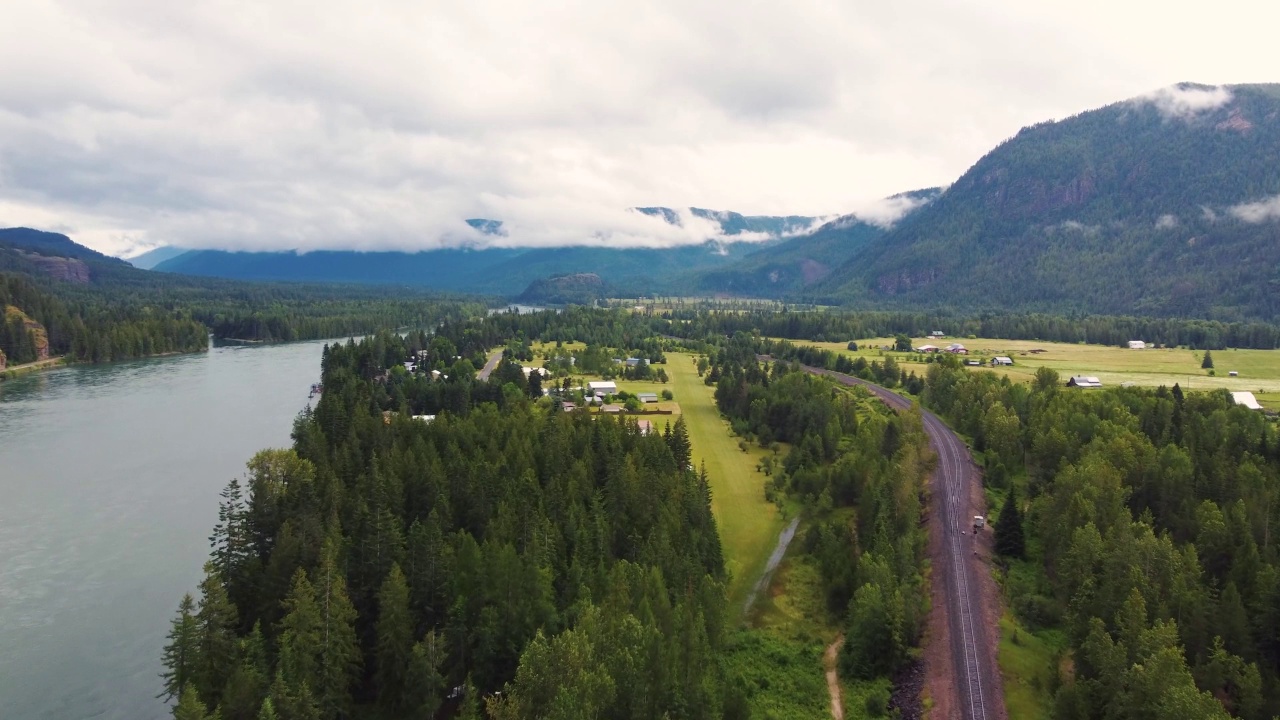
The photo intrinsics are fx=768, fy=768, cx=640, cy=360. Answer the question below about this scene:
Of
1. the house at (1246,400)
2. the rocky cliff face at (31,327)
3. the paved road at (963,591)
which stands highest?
the rocky cliff face at (31,327)

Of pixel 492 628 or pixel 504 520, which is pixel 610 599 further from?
pixel 504 520

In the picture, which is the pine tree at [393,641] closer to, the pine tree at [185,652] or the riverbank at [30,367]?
the pine tree at [185,652]

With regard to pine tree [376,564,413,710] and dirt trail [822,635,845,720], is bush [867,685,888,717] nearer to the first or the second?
dirt trail [822,635,845,720]

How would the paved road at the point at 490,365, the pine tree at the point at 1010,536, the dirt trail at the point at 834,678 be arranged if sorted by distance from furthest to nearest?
the paved road at the point at 490,365, the pine tree at the point at 1010,536, the dirt trail at the point at 834,678

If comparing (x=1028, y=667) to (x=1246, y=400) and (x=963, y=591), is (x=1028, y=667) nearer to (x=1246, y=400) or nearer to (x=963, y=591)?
(x=963, y=591)

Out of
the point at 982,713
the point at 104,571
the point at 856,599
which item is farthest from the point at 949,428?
the point at 104,571

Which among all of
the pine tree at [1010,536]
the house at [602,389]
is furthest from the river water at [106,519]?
the pine tree at [1010,536]

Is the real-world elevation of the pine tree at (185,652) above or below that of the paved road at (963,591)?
above
